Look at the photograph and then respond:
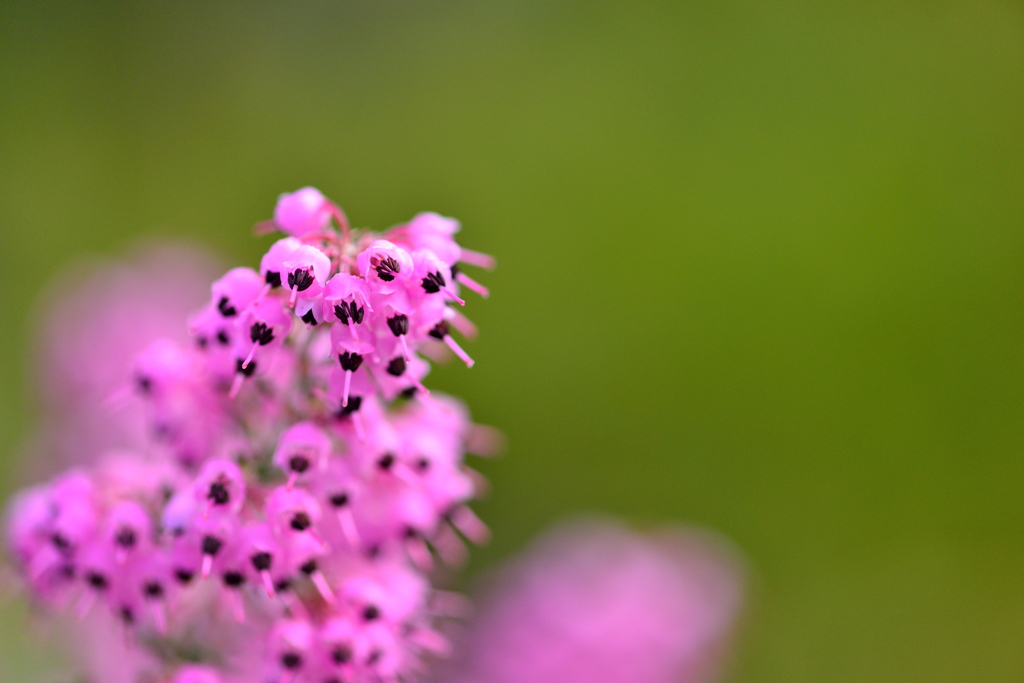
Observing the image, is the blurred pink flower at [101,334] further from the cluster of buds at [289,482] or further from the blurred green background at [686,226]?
the cluster of buds at [289,482]

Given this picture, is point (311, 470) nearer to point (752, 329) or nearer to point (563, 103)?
point (752, 329)

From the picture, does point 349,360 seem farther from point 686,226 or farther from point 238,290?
point 686,226

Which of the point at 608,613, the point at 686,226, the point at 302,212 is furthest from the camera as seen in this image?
the point at 686,226

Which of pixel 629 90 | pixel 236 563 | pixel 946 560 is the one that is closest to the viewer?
pixel 236 563

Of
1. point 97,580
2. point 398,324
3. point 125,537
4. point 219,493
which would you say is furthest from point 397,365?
point 97,580

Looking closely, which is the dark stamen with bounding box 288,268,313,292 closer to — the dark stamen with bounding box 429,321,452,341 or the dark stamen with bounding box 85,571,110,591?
the dark stamen with bounding box 429,321,452,341

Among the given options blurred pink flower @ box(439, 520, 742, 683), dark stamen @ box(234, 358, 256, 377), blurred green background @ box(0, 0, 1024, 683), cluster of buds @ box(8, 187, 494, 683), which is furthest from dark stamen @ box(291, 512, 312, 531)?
blurred green background @ box(0, 0, 1024, 683)

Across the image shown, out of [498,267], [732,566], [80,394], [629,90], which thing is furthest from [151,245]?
[629,90]
